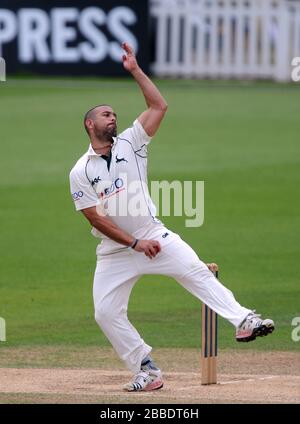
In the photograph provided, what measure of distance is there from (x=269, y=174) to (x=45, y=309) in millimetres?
8573

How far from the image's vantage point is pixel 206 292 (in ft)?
31.8

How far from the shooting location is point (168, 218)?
18484mm

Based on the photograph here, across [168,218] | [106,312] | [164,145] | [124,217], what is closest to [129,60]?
[124,217]

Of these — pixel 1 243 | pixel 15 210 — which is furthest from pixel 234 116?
pixel 1 243

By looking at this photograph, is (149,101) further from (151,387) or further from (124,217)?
(151,387)

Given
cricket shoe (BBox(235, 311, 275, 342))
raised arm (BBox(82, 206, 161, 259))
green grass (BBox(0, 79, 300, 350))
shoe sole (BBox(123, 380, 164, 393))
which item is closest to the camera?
cricket shoe (BBox(235, 311, 275, 342))

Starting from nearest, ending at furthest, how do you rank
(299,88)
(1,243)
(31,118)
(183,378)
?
(183,378) → (1,243) → (31,118) → (299,88)

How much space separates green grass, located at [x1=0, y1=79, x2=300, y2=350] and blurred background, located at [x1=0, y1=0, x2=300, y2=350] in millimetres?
30

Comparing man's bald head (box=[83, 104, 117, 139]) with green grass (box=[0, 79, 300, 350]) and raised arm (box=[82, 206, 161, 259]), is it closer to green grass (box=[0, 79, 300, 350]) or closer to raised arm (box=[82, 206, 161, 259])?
raised arm (box=[82, 206, 161, 259])

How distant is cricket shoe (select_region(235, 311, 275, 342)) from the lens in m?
9.42

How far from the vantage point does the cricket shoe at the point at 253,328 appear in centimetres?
942

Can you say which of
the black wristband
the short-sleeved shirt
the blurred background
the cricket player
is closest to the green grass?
the blurred background

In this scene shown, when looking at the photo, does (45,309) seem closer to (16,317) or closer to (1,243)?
(16,317)

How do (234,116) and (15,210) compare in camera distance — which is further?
(234,116)
